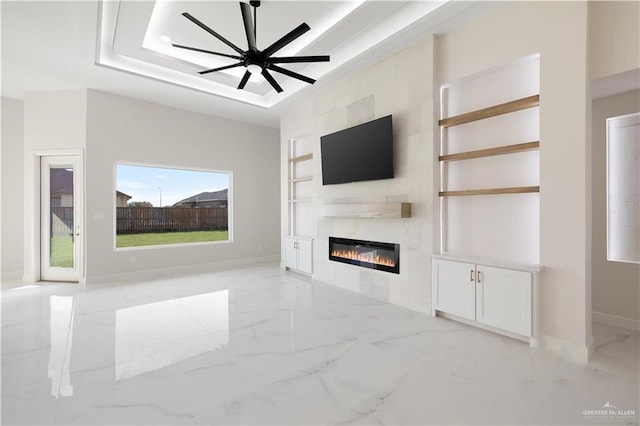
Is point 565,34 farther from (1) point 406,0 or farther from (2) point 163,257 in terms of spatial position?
(2) point 163,257

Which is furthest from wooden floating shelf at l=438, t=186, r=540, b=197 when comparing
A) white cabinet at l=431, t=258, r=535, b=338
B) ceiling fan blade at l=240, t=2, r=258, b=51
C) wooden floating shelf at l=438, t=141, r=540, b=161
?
ceiling fan blade at l=240, t=2, r=258, b=51

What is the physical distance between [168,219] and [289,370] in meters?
5.52

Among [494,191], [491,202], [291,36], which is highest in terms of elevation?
[291,36]

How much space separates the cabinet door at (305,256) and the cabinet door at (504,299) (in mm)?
3224

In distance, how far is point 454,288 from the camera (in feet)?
11.5

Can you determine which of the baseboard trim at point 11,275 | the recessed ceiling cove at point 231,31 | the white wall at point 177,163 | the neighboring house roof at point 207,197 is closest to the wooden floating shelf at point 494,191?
the recessed ceiling cove at point 231,31

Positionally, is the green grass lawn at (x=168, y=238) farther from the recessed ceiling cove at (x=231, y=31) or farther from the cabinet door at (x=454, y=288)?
the cabinet door at (x=454, y=288)

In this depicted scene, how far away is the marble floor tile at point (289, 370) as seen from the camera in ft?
6.60

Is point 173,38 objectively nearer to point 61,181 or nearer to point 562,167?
point 61,181

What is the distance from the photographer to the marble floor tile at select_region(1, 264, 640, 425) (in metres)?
2.01

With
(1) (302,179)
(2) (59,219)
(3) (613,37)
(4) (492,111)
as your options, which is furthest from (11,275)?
(3) (613,37)

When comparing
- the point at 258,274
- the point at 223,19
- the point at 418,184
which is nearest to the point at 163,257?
the point at 258,274

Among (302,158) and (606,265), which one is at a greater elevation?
(302,158)

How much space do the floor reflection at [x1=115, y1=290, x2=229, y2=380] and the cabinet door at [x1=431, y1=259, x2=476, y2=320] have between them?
96.3 inches
